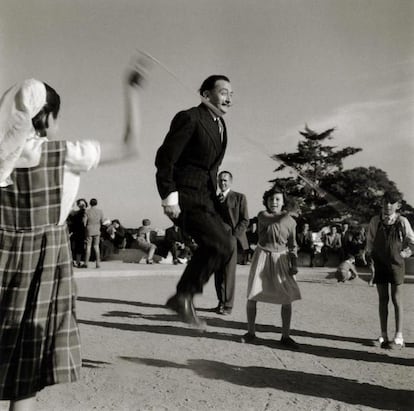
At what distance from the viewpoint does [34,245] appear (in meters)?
2.39

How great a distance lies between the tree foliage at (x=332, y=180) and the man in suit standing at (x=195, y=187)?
909 millimetres

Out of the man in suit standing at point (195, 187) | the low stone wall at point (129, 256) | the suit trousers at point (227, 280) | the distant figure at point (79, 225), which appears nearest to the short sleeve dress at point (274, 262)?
the suit trousers at point (227, 280)

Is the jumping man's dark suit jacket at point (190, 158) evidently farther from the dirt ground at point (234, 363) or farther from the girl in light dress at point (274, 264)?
the girl in light dress at point (274, 264)

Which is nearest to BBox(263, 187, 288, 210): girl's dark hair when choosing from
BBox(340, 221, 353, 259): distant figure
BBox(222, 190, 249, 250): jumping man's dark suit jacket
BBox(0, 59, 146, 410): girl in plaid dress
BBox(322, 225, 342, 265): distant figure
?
BBox(222, 190, 249, 250): jumping man's dark suit jacket

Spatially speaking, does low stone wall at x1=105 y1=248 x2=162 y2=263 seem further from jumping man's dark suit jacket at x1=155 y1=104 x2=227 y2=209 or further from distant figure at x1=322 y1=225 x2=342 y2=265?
jumping man's dark suit jacket at x1=155 y1=104 x2=227 y2=209

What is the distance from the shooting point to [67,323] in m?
2.45

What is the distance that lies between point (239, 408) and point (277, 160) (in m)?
1.52

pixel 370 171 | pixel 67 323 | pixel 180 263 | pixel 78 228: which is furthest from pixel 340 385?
pixel 180 263

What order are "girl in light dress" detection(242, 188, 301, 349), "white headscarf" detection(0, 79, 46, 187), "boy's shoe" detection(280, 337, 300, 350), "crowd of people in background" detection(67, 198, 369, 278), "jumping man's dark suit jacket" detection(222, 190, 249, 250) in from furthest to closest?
"crowd of people in background" detection(67, 198, 369, 278), "jumping man's dark suit jacket" detection(222, 190, 249, 250), "girl in light dress" detection(242, 188, 301, 349), "boy's shoe" detection(280, 337, 300, 350), "white headscarf" detection(0, 79, 46, 187)

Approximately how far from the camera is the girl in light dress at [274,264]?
524cm

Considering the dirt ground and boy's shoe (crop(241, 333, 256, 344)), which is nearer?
the dirt ground

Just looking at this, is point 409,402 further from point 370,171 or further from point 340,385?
point 370,171

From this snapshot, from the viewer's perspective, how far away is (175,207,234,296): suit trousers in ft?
10.5

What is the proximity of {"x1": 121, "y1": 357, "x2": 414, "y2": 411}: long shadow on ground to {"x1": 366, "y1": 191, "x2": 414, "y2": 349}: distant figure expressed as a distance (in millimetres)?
1416
